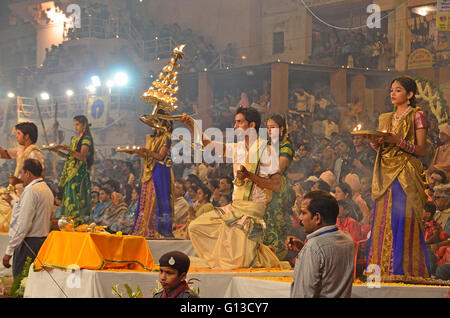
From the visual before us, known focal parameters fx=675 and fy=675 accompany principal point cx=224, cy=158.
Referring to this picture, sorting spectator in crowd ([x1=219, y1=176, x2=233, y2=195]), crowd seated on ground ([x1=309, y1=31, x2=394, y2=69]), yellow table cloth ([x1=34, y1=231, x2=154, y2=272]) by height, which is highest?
crowd seated on ground ([x1=309, y1=31, x2=394, y2=69])

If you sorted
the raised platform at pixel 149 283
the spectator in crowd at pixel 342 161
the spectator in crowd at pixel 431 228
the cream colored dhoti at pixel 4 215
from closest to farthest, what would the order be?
1. the raised platform at pixel 149 283
2. the spectator in crowd at pixel 431 228
3. the cream colored dhoti at pixel 4 215
4. the spectator in crowd at pixel 342 161

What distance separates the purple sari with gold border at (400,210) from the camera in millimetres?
4750

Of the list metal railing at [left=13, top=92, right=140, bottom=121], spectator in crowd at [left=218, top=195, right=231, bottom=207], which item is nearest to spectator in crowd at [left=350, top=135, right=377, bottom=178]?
spectator in crowd at [left=218, top=195, right=231, bottom=207]

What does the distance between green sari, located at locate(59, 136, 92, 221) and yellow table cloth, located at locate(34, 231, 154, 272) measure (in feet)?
9.04

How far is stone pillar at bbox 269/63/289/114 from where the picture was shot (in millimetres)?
10547

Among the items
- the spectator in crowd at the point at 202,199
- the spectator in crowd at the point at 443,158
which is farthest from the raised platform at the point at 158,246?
the spectator in crowd at the point at 443,158

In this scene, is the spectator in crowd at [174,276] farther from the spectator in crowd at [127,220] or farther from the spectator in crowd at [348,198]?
the spectator in crowd at [127,220]

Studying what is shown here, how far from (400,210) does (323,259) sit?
1.75 metres

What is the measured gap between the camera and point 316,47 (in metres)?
10.5

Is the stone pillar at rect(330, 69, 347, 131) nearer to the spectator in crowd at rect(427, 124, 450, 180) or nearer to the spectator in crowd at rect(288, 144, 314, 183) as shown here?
the spectator in crowd at rect(288, 144, 314, 183)

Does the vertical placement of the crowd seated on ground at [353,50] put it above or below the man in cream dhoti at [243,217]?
above

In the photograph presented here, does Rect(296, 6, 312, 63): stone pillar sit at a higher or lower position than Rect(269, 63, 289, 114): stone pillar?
higher

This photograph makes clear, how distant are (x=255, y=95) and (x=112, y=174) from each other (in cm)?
327

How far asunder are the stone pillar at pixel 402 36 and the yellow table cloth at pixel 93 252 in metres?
5.74
